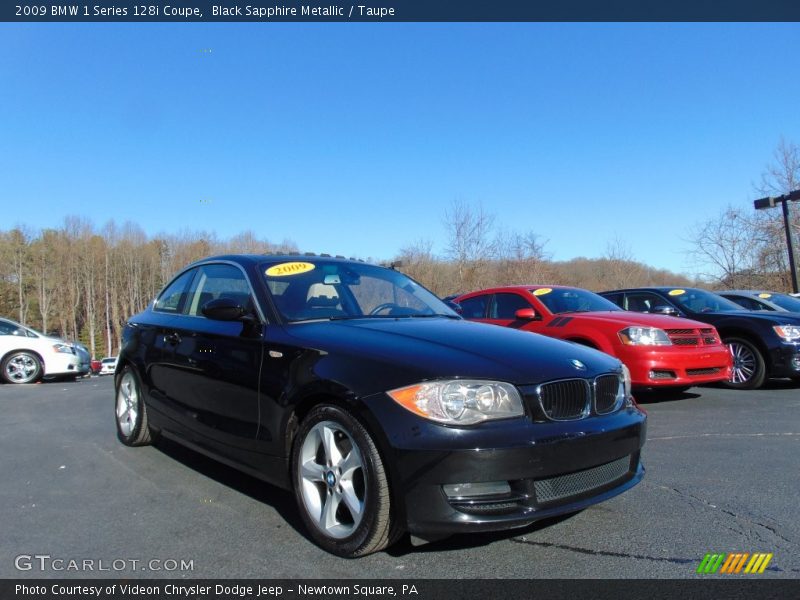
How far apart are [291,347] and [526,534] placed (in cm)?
158

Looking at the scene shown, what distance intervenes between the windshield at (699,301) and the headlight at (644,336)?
8.06 feet

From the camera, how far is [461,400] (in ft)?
8.67

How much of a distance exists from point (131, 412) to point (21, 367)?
925 cm

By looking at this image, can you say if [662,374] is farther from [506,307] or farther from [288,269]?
[288,269]

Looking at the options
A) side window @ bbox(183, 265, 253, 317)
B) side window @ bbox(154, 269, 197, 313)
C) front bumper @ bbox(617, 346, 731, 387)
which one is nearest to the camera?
side window @ bbox(183, 265, 253, 317)

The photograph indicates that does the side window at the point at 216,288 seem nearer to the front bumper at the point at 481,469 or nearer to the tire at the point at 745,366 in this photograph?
the front bumper at the point at 481,469

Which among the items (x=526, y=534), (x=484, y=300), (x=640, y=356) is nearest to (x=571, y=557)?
(x=526, y=534)

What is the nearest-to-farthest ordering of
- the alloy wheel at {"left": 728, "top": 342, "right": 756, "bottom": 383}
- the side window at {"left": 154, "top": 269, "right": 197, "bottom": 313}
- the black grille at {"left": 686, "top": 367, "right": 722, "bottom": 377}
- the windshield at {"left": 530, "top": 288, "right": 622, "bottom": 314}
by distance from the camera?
the side window at {"left": 154, "top": 269, "right": 197, "bottom": 313} → the black grille at {"left": 686, "top": 367, "right": 722, "bottom": 377} → the windshield at {"left": 530, "top": 288, "right": 622, "bottom": 314} → the alloy wheel at {"left": 728, "top": 342, "right": 756, "bottom": 383}

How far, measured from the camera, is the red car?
22.2ft

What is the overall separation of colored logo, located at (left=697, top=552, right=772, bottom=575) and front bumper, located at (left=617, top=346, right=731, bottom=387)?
410 cm

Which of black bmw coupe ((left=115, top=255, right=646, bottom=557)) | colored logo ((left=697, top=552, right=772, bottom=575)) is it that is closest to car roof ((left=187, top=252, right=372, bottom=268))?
black bmw coupe ((left=115, top=255, right=646, bottom=557))

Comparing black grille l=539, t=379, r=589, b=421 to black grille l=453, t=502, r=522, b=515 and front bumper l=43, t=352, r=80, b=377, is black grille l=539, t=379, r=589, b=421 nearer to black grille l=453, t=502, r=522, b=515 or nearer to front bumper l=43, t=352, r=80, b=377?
black grille l=453, t=502, r=522, b=515
